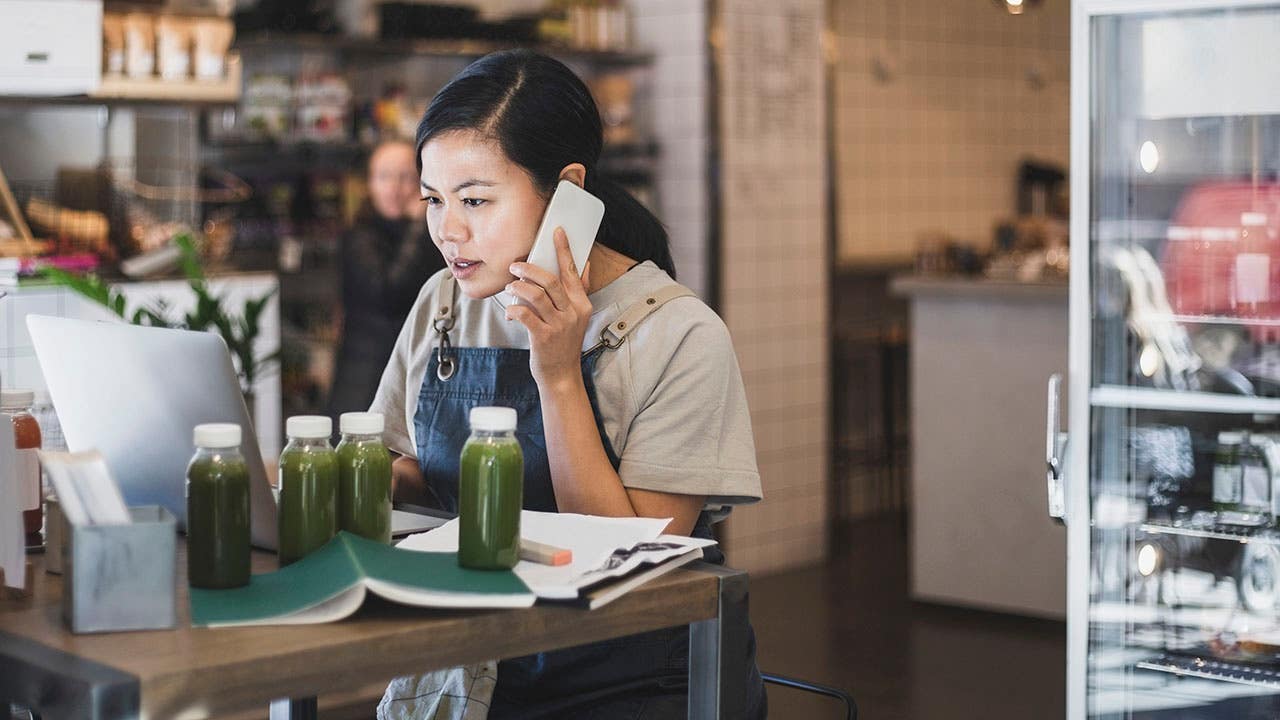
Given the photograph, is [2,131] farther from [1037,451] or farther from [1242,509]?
[1242,509]

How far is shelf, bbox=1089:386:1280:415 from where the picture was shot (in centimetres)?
337

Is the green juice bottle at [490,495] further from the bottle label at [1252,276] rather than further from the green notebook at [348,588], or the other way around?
the bottle label at [1252,276]

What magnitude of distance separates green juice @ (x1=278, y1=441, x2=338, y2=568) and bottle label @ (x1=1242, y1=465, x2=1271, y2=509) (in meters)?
2.62

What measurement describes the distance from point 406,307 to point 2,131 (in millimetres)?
1590

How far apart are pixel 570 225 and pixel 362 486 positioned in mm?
499

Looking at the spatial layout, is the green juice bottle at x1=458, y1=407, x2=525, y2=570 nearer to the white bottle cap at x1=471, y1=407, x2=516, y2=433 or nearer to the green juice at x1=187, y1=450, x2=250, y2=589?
the white bottle cap at x1=471, y1=407, x2=516, y2=433

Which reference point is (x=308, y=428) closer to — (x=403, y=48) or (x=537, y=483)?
(x=537, y=483)

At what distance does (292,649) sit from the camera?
1.29m

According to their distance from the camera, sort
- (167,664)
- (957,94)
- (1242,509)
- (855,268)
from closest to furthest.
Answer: (167,664) < (1242,509) < (855,268) < (957,94)

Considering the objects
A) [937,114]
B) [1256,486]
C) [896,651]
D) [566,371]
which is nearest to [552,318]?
[566,371]

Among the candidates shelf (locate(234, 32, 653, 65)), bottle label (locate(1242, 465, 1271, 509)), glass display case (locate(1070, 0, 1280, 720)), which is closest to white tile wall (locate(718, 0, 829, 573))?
shelf (locate(234, 32, 653, 65))

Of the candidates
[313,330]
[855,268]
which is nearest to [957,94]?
[855,268]

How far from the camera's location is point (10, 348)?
166 inches

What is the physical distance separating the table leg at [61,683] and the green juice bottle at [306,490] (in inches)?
11.7
